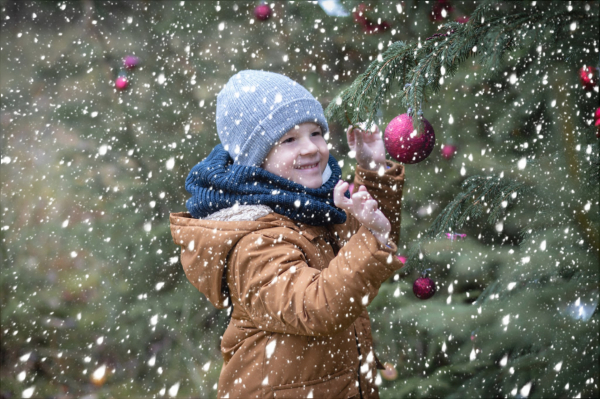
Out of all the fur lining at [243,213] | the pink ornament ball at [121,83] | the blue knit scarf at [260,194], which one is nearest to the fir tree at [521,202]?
the blue knit scarf at [260,194]

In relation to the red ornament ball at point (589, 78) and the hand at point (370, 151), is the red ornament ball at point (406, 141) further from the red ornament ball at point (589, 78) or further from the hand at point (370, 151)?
the red ornament ball at point (589, 78)

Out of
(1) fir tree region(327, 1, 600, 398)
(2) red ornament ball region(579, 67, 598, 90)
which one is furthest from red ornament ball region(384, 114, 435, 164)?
(2) red ornament ball region(579, 67, 598, 90)

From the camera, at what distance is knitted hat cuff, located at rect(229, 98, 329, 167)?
1.59m

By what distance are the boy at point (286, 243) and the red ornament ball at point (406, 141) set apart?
0.18 metres

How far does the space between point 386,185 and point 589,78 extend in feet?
2.29

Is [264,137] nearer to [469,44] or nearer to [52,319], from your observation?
[469,44]

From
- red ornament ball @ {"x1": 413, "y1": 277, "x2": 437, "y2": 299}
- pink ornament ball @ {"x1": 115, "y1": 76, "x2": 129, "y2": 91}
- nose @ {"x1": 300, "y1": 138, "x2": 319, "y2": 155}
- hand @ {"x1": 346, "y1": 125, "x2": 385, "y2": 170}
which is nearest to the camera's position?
nose @ {"x1": 300, "y1": 138, "x2": 319, "y2": 155}

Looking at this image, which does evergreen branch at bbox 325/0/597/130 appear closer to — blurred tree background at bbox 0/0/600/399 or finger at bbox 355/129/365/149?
blurred tree background at bbox 0/0/600/399

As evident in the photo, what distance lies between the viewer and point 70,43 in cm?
338

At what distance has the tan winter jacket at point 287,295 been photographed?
1278 mm

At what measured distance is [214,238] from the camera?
4.76 feet

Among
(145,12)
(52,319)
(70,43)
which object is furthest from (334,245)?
(52,319)

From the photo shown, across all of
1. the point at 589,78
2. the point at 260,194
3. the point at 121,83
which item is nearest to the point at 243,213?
the point at 260,194

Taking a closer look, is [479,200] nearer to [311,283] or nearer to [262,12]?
[311,283]
